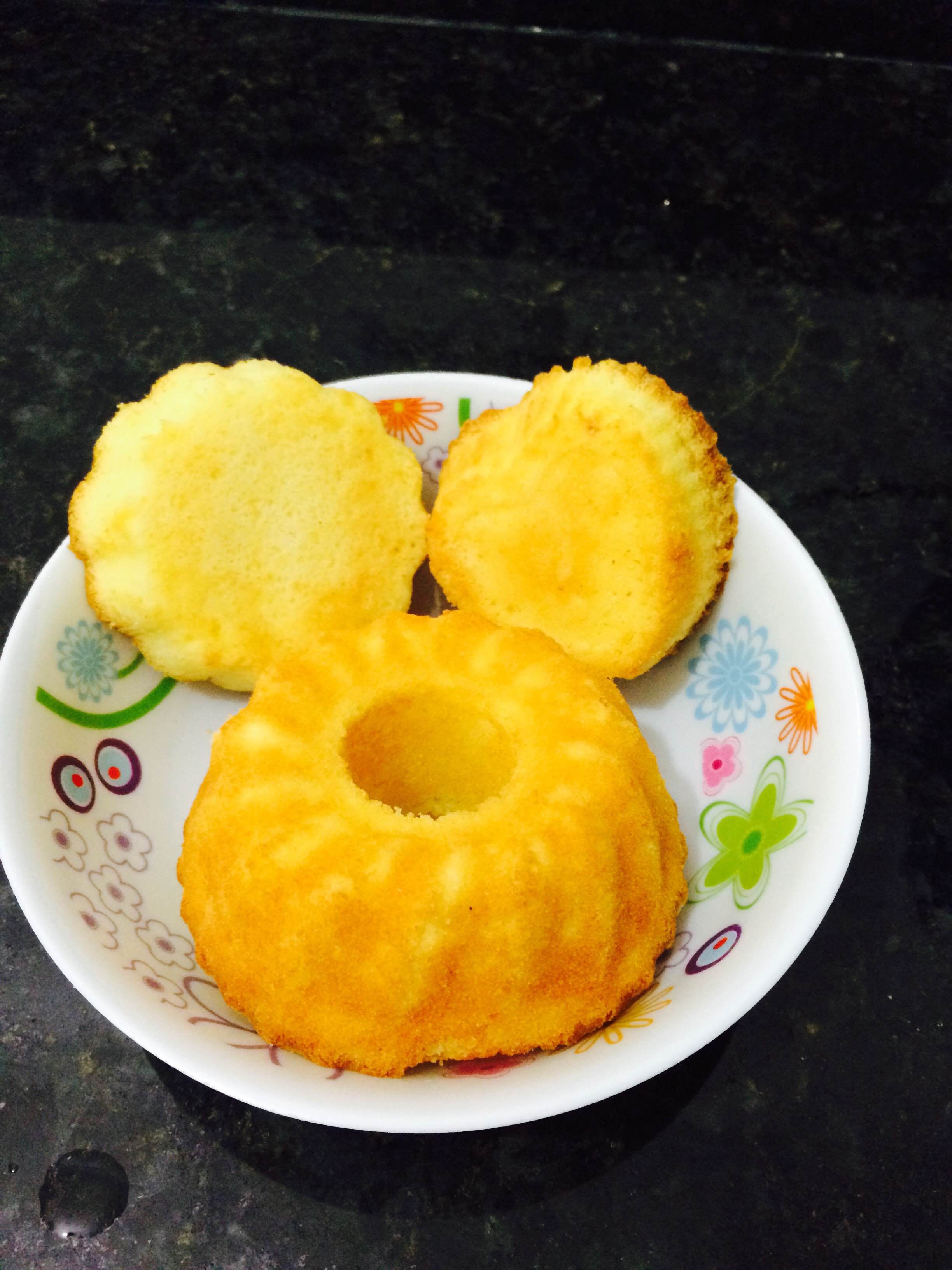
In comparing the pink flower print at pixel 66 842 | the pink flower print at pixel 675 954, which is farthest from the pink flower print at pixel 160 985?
the pink flower print at pixel 675 954

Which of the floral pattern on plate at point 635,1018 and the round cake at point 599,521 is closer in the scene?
the floral pattern on plate at point 635,1018

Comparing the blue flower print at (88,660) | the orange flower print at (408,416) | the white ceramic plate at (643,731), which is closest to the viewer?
the white ceramic plate at (643,731)

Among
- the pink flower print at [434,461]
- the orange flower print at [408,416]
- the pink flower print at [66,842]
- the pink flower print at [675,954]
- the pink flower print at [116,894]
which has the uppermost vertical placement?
the orange flower print at [408,416]

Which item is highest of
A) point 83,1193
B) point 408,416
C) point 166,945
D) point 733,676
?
point 408,416

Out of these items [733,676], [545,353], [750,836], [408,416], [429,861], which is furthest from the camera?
[545,353]

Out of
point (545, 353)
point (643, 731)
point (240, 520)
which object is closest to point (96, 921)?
point (240, 520)

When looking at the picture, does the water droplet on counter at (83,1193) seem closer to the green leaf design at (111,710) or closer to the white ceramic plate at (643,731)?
the white ceramic plate at (643,731)

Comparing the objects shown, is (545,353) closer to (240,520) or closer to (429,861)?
(240,520)
